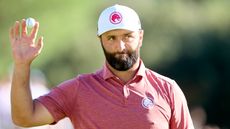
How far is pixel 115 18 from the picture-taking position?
4.21m

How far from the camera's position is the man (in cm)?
401

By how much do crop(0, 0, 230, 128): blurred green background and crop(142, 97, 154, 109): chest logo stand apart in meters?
4.50

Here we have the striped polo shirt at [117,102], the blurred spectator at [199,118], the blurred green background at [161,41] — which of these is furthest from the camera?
the blurred green background at [161,41]

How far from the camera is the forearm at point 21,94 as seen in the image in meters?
3.96

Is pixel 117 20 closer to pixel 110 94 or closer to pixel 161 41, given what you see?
pixel 110 94

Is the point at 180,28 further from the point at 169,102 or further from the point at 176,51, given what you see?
the point at 169,102

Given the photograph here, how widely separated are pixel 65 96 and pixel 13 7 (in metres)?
4.98

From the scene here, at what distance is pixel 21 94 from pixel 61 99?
9.9 inches

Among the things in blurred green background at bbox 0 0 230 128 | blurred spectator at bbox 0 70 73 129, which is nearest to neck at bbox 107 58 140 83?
blurred spectator at bbox 0 70 73 129

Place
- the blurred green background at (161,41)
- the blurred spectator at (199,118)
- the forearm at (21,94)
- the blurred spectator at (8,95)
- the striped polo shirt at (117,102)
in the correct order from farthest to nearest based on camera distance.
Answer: the blurred green background at (161,41) < the blurred spectator at (199,118) < the blurred spectator at (8,95) < the striped polo shirt at (117,102) < the forearm at (21,94)

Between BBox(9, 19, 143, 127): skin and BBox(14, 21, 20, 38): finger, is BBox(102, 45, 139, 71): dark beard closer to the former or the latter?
BBox(9, 19, 143, 127): skin

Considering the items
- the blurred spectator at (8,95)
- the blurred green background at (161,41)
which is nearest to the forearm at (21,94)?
the blurred spectator at (8,95)

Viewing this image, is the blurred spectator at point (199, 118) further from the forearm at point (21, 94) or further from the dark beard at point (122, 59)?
the forearm at point (21, 94)

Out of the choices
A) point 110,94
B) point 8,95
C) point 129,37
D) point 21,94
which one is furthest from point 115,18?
point 8,95
